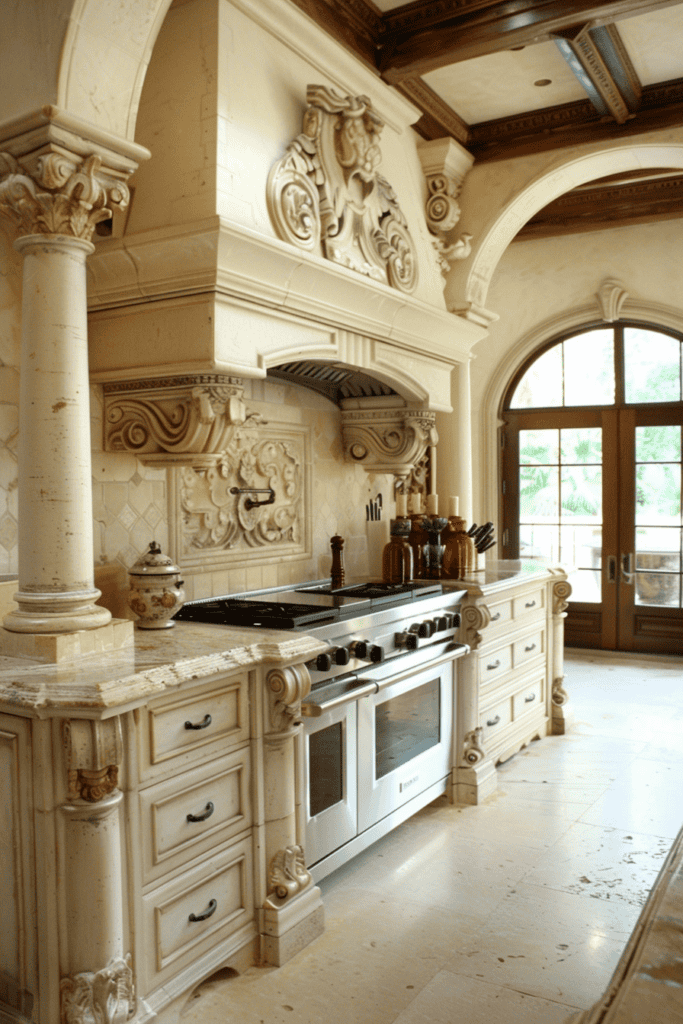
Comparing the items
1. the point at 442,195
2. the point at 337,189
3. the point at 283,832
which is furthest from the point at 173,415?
the point at 442,195

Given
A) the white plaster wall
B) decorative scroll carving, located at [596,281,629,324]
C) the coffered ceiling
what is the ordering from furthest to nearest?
decorative scroll carving, located at [596,281,629,324], the white plaster wall, the coffered ceiling

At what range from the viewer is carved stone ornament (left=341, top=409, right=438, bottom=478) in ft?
13.9

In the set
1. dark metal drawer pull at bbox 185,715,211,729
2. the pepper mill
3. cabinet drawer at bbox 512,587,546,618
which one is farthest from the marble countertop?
cabinet drawer at bbox 512,587,546,618

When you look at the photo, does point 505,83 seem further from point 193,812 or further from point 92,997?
point 92,997

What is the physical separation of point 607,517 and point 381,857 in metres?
4.42

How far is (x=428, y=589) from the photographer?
371 cm

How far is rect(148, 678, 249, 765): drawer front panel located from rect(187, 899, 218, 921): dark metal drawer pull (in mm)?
448

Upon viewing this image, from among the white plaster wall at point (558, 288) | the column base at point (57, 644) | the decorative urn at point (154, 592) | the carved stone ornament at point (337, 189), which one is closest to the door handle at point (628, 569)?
the white plaster wall at point (558, 288)

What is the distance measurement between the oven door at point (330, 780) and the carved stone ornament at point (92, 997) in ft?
2.94

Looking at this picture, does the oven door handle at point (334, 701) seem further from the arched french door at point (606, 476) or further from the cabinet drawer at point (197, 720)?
the arched french door at point (606, 476)

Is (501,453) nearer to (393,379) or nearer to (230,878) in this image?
(393,379)

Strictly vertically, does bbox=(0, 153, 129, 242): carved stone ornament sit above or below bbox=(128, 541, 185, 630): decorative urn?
above

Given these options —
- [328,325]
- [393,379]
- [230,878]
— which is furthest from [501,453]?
[230,878]

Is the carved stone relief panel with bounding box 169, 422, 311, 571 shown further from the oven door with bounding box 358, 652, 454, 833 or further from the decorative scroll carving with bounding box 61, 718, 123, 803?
the decorative scroll carving with bounding box 61, 718, 123, 803
